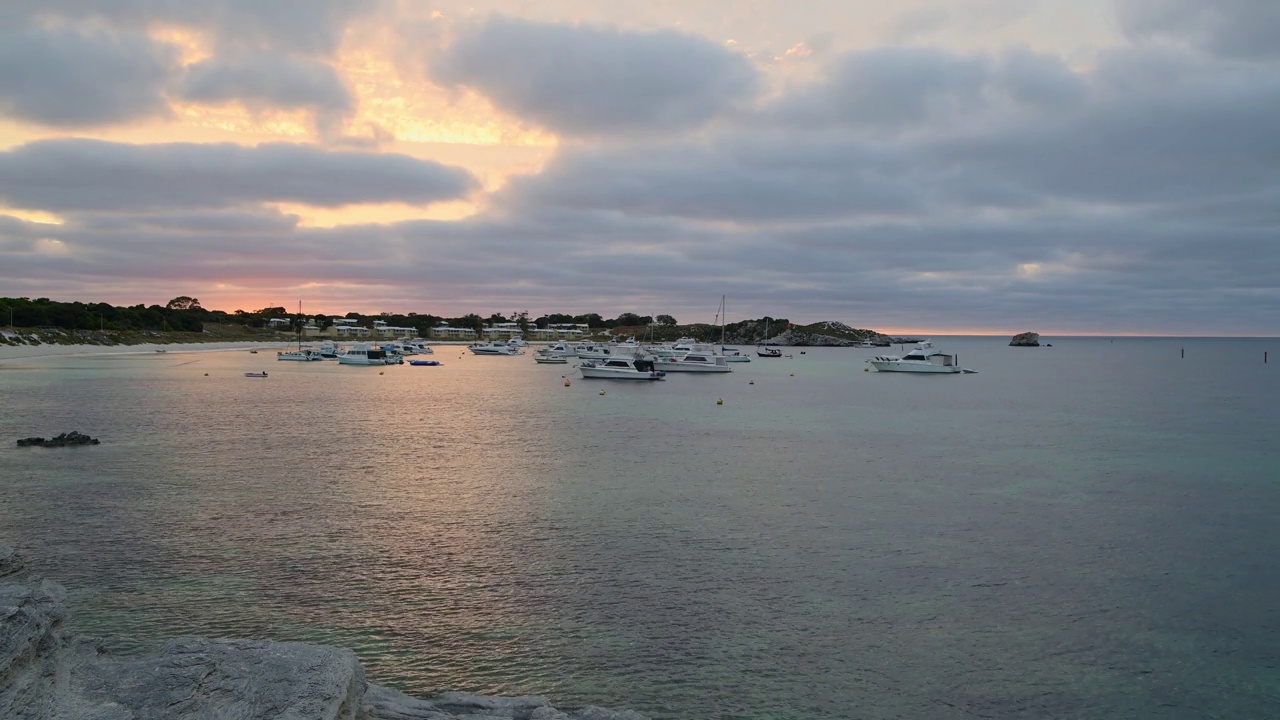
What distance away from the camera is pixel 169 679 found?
8.86 m

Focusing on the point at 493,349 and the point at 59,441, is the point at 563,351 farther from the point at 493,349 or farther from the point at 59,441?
the point at 59,441

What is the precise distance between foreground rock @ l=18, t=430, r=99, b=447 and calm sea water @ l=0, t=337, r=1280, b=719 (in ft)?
3.63

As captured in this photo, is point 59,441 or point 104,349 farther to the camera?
point 104,349

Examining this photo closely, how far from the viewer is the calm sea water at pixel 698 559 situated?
13.4 meters

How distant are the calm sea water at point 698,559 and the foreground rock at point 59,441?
3.63ft

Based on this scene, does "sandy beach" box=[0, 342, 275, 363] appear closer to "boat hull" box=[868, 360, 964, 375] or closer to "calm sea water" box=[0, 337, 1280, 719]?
"calm sea water" box=[0, 337, 1280, 719]

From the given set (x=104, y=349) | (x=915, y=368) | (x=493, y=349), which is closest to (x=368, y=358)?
(x=104, y=349)

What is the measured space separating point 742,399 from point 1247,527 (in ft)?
155

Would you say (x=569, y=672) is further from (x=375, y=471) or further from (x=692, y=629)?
(x=375, y=471)

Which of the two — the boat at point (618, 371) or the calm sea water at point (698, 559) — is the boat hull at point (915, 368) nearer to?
the boat at point (618, 371)

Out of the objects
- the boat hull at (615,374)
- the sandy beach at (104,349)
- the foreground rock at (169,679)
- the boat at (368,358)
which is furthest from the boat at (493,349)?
the foreground rock at (169,679)

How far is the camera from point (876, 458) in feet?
121

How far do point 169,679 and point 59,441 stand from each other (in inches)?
1288

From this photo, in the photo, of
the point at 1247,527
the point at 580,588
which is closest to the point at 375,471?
the point at 580,588
